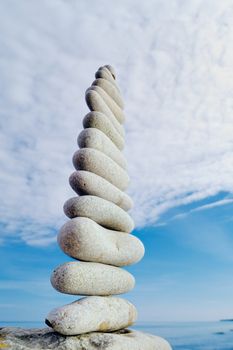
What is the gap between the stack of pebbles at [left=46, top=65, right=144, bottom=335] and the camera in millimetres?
7766

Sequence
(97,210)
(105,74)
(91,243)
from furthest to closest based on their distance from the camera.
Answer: (105,74), (97,210), (91,243)

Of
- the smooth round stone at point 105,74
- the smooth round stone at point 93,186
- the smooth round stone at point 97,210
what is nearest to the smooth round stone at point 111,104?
the smooth round stone at point 105,74

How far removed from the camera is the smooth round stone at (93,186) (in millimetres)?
9047

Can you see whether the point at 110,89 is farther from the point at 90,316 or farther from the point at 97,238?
the point at 90,316

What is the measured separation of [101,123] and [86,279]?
416 cm

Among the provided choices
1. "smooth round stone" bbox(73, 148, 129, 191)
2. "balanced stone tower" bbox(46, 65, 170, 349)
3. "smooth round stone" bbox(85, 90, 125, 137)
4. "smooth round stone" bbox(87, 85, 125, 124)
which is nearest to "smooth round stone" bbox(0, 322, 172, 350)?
"balanced stone tower" bbox(46, 65, 170, 349)

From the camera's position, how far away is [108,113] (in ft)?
36.2

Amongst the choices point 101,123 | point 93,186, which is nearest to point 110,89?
point 101,123

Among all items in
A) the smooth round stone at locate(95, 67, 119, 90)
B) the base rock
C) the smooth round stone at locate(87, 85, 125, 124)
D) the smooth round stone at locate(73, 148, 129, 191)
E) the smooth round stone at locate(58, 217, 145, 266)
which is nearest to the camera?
the base rock

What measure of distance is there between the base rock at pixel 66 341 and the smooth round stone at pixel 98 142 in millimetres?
4316

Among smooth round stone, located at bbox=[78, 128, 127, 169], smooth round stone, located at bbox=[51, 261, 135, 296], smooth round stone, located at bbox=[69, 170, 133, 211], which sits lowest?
smooth round stone, located at bbox=[51, 261, 135, 296]

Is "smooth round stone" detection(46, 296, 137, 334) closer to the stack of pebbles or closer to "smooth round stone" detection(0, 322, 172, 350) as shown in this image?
the stack of pebbles

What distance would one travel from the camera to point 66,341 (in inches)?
288

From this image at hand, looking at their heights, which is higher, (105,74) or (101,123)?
(105,74)
